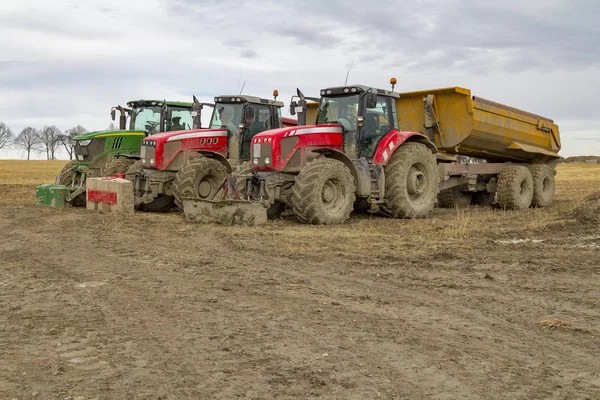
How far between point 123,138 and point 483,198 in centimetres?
911

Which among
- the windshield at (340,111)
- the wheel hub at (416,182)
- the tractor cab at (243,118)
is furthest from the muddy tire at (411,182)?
the tractor cab at (243,118)

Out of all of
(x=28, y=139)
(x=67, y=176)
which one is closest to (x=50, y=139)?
(x=28, y=139)

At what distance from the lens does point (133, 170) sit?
13.8 metres

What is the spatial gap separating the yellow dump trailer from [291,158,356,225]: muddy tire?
→ 3320 millimetres

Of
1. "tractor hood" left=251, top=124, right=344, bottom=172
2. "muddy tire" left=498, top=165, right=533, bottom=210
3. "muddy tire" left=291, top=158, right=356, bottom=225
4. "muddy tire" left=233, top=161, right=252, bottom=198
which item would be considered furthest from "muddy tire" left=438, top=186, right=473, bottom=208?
"muddy tire" left=233, top=161, right=252, bottom=198

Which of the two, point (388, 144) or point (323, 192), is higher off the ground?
point (388, 144)

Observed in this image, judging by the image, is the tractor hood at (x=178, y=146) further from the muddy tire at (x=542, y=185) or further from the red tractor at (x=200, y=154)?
the muddy tire at (x=542, y=185)

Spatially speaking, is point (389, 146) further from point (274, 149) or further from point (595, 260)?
point (595, 260)

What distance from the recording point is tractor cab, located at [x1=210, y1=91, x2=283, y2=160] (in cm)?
1398

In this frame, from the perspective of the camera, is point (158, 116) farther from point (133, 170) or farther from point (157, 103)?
point (133, 170)

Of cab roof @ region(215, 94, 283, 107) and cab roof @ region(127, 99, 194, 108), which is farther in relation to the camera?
cab roof @ region(127, 99, 194, 108)

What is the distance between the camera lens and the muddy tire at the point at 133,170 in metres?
13.7

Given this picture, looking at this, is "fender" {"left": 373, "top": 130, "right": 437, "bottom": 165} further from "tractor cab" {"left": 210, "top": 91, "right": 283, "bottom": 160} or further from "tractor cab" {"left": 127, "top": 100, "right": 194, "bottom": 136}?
"tractor cab" {"left": 127, "top": 100, "right": 194, "bottom": 136}

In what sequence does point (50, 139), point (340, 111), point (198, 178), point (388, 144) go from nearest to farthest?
point (388, 144) < point (340, 111) < point (198, 178) < point (50, 139)
